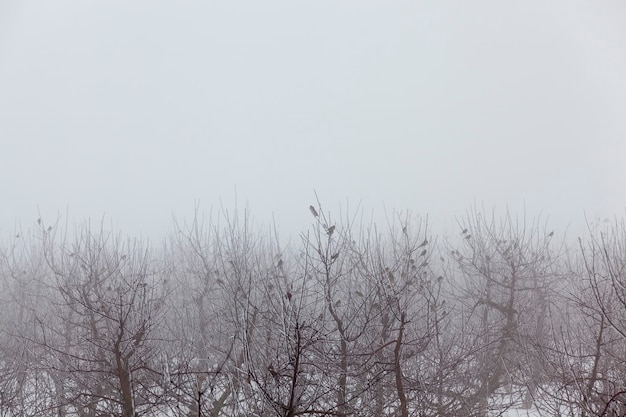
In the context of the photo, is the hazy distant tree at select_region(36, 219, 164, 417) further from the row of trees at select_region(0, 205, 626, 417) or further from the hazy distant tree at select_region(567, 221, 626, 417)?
the hazy distant tree at select_region(567, 221, 626, 417)

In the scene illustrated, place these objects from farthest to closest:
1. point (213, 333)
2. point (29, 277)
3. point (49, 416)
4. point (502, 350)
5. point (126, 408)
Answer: point (29, 277) → point (213, 333) → point (502, 350) → point (49, 416) → point (126, 408)

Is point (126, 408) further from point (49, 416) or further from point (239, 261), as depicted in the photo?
point (239, 261)

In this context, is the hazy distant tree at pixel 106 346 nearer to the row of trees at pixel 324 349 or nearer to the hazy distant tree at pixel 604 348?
the row of trees at pixel 324 349

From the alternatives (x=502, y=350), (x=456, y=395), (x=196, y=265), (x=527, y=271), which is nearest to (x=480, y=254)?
(x=527, y=271)

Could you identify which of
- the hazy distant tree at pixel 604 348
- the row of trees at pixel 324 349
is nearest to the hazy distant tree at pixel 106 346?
the row of trees at pixel 324 349

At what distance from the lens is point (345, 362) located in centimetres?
867

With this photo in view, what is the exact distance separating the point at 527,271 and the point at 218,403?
915 cm

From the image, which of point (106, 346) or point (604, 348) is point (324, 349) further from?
point (604, 348)

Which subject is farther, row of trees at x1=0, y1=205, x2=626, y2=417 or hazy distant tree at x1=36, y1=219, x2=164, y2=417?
hazy distant tree at x1=36, y1=219, x2=164, y2=417

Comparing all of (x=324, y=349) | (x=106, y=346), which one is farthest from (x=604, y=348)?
(x=106, y=346)

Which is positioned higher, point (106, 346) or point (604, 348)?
point (106, 346)

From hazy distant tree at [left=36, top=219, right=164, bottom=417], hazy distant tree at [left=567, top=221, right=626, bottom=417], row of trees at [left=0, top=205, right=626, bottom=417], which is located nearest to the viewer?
hazy distant tree at [left=567, top=221, right=626, bottom=417]

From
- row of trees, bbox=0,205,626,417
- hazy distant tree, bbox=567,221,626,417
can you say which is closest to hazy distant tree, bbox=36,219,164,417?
row of trees, bbox=0,205,626,417

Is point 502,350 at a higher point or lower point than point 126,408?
higher
